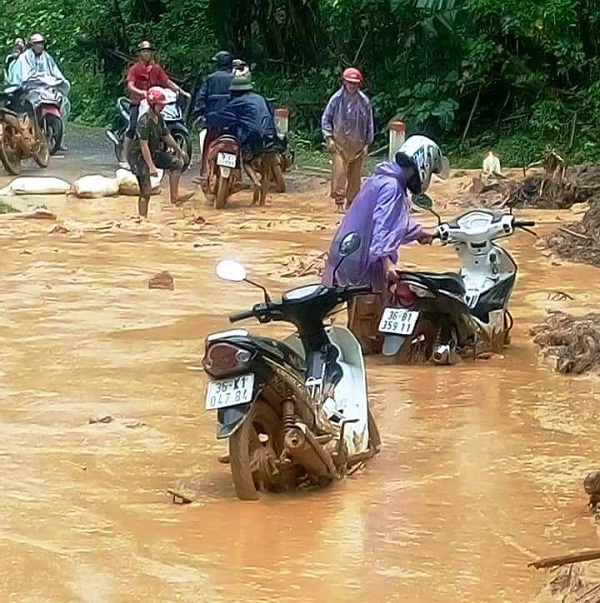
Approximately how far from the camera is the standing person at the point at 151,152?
49.1 ft

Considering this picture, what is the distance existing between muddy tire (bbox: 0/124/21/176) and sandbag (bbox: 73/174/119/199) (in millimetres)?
1969

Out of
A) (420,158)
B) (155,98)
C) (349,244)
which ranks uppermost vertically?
(420,158)

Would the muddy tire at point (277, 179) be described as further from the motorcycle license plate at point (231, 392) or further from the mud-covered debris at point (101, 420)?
the motorcycle license plate at point (231, 392)

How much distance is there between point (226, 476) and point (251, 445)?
43cm

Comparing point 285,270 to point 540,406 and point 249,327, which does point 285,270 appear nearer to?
point 249,327

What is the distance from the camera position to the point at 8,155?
725 inches

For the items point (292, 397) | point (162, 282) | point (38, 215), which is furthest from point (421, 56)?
point (292, 397)

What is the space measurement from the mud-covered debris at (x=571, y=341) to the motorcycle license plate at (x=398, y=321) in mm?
848

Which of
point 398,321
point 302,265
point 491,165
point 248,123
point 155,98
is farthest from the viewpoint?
point 491,165

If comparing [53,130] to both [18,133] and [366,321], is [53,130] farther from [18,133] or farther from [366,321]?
[366,321]

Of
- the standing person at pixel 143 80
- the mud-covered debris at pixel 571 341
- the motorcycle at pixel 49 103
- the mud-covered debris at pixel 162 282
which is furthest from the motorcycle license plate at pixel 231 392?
the motorcycle at pixel 49 103

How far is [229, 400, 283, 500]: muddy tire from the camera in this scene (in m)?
5.63

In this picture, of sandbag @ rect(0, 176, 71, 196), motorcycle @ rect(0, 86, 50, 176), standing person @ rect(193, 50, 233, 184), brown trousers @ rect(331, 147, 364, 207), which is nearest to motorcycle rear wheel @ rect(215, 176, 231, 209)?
standing person @ rect(193, 50, 233, 184)

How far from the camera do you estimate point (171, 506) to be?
5711 mm
